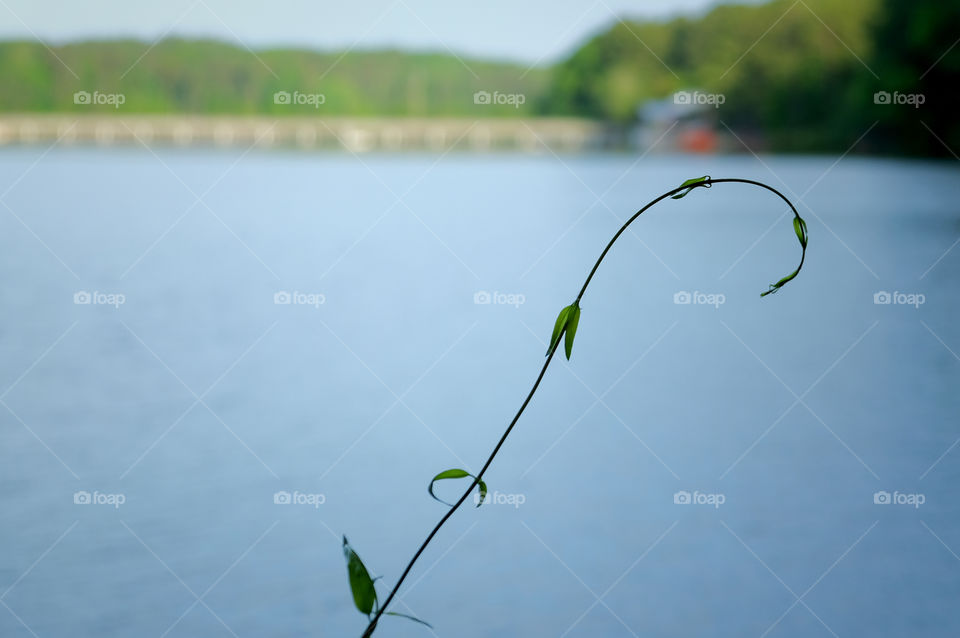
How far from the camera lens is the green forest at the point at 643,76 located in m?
25.3

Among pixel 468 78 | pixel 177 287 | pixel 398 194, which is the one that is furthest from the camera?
pixel 468 78

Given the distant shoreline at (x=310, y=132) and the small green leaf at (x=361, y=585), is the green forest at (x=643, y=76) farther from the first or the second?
the small green leaf at (x=361, y=585)

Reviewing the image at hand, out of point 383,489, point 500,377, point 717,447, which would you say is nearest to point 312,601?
point 383,489

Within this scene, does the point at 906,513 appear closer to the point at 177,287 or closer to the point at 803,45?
the point at 177,287

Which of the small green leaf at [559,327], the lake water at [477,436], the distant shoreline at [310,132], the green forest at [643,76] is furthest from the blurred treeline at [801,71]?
the small green leaf at [559,327]

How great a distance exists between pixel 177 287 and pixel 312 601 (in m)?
5.02

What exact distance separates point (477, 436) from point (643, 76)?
123 feet

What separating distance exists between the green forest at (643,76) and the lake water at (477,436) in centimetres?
1767

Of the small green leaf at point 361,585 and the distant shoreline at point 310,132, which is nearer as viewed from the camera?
the small green leaf at point 361,585

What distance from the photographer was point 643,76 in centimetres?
3950

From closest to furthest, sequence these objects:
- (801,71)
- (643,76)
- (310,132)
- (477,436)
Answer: (477,436) → (801,71) → (643,76) → (310,132)

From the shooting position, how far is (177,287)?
289 inches

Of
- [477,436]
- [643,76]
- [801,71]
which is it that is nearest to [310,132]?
[643,76]

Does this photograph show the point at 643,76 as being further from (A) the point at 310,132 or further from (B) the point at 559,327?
(B) the point at 559,327
